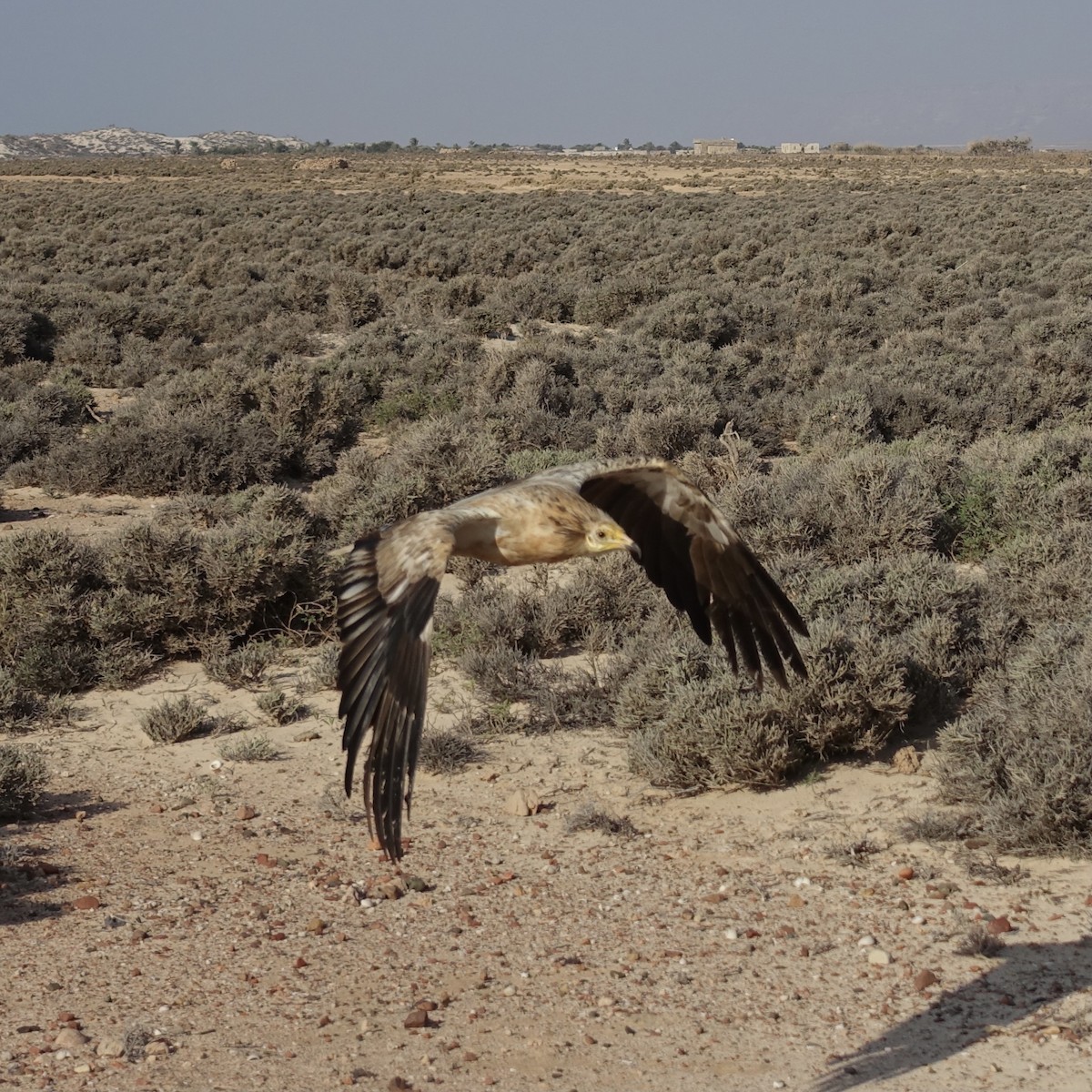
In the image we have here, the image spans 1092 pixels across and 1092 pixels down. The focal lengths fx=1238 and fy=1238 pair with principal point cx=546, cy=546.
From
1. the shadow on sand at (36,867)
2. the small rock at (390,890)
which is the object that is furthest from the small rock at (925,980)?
the shadow on sand at (36,867)

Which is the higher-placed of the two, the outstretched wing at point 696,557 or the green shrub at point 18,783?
the outstretched wing at point 696,557

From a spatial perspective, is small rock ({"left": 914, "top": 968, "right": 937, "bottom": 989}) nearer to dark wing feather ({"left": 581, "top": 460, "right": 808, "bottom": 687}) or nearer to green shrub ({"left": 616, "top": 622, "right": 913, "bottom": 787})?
dark wing feather ({"left": 581, "top": 460, "right": 808, "bottom": 687})

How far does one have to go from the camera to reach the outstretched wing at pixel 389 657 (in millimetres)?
3076

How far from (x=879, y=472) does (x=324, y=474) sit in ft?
19.1

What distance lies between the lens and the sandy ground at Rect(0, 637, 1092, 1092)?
386cm

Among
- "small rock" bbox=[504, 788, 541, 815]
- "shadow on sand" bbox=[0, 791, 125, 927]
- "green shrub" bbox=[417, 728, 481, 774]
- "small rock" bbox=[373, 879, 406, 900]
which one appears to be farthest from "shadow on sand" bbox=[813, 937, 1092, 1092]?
"shadow on sand" bbox=[0, 791, 125, 927]

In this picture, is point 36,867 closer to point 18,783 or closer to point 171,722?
point 18,783

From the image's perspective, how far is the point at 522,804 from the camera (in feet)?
19.0

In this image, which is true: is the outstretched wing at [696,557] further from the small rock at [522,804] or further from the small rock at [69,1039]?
the small rock at [69,1039]

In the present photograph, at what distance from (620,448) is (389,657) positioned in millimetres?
8946

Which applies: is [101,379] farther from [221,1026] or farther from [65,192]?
[65,192]

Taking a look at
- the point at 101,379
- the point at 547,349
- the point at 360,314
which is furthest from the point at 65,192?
the point at 547,349

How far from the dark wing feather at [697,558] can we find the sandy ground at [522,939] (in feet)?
3.56

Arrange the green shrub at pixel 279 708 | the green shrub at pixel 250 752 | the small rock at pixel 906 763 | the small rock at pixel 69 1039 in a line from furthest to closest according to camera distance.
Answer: the green shrub at pixel 279 708, the green shrub at pixel 250 752, the small rock at pixel 906 763, the small rock at pixel 69 1039
